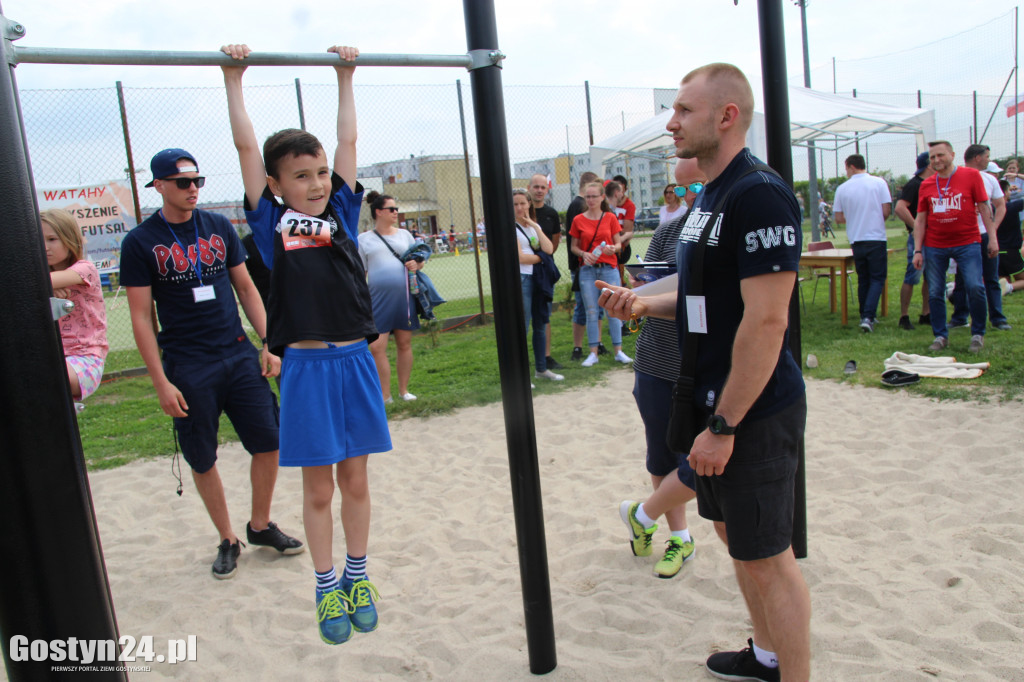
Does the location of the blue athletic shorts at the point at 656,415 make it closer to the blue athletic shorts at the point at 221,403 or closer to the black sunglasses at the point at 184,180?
the blue athletic shorts at the point at 221,403

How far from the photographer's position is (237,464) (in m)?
4.97

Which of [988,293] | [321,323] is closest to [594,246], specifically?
[988,293]

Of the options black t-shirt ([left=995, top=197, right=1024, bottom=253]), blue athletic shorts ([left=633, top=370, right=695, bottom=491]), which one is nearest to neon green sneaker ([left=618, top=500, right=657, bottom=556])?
blue athletic shorts ([left=633, top=370, right=695, bottom=491])

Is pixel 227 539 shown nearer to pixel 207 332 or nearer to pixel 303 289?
pixel 207 332

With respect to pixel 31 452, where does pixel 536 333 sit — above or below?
below

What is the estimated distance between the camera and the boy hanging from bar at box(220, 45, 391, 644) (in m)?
2.25

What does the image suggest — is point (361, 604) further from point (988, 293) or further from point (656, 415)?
point (988, 293)

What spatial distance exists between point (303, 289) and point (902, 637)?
7.55 ft

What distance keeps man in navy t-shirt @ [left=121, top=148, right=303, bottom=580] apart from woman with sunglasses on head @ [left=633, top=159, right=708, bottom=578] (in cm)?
157

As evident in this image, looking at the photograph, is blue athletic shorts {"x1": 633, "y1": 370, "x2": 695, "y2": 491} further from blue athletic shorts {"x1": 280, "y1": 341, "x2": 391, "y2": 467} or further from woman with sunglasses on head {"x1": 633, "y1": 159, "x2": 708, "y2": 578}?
blue athletic shorts {"x1": 280, "y1": 341, "x2": 391, "y2": 467}

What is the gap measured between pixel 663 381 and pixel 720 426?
995mm

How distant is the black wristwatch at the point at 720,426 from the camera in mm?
1730

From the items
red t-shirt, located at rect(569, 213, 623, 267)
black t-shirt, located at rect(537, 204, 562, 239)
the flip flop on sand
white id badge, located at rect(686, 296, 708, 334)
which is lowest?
the flip flop on sand

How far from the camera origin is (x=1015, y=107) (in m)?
17.1
